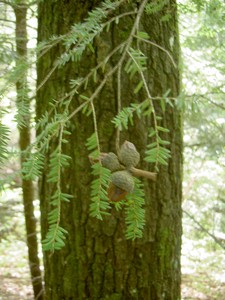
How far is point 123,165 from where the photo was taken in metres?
0.99

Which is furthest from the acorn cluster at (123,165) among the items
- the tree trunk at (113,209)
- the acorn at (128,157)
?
the tree trunk at (113,209)

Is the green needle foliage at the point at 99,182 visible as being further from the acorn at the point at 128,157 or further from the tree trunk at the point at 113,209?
the tree trunk at the point at 113,209

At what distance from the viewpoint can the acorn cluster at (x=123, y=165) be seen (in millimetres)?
945

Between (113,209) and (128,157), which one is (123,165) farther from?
(113,209)

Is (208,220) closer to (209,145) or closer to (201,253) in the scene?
(201,253)

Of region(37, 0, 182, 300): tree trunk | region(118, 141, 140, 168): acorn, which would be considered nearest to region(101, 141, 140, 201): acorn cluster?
region(118, 141, 140, 168): acorn

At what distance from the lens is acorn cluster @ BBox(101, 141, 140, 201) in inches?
37.2

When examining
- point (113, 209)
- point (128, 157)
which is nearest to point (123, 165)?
point (128, 157)

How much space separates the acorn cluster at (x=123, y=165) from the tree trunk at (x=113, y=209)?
1.29m

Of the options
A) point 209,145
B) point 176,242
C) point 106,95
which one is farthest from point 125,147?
point 209,145

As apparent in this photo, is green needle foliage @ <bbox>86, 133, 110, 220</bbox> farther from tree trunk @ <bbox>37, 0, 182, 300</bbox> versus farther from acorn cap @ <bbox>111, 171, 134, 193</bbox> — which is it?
tree trunk @ <bbox>37, 0, 182, 300</bbox>

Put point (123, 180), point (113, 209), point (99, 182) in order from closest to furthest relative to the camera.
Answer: point (123, 180)
point (99, 182)
point (113, 209)

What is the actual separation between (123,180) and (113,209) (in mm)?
1444

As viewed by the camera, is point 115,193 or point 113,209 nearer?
point 115,193
